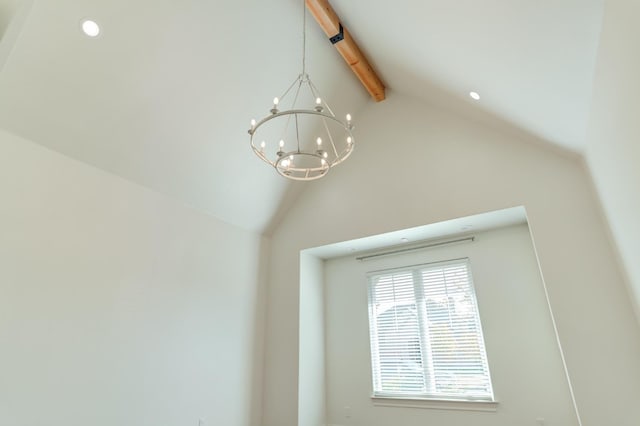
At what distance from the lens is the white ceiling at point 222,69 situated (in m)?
2.59

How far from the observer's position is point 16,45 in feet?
8.68

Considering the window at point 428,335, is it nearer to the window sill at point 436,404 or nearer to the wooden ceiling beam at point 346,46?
the window sill at point 436,404

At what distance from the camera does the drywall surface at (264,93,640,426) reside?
3.12 metres

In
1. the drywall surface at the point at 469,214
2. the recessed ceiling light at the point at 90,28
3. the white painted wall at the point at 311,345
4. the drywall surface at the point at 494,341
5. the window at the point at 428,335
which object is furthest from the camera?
the white painted wall at the point at 311,345

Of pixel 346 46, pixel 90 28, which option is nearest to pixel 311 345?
pixel 346 46

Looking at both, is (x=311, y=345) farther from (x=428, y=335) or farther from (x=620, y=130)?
(x=620, y=130)

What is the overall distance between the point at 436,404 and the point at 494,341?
44.5 inches

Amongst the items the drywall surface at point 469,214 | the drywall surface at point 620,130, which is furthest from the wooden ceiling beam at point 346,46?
the drywall surface at point 620,130

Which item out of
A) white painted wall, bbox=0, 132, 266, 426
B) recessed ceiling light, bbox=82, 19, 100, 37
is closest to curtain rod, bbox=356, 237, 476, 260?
white painted wall, bbox=0, 132, 266, 426

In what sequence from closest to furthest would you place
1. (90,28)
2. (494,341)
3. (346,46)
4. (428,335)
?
(90,28) → (346,46) → (494,341) → (428,335)

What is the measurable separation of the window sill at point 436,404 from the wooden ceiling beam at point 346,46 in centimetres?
439

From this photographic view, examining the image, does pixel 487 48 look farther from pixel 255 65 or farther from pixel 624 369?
pixel 624 369

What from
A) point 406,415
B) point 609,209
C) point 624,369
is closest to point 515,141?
point 609,209

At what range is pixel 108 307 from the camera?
131 inches
